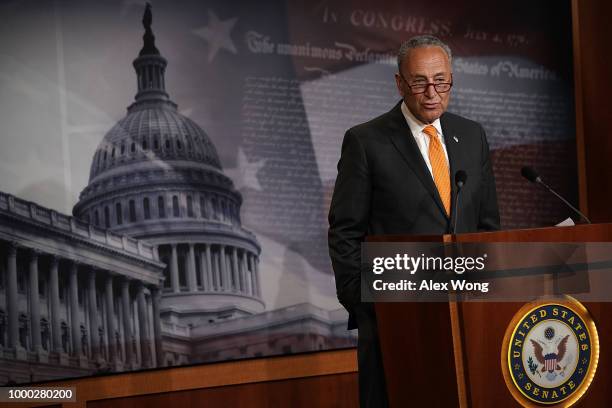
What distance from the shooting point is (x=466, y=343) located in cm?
141

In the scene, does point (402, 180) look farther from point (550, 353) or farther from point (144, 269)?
point (144, 269)

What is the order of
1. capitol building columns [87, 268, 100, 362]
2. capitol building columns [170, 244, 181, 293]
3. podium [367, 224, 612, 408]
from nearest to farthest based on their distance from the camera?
podium [367, 224, 612, 408], capitol building columns [87, 268, 100, 362], capitol building columns [170, 244, 181, 293]

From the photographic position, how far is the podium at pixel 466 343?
1410 mm

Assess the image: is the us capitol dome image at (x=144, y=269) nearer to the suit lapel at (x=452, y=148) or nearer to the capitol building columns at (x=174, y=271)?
the capitol building columns at (x=174, y=271)

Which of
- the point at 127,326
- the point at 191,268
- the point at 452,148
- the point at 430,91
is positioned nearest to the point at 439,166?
the point at 452,148

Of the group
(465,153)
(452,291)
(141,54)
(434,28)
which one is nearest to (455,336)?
(452,291)

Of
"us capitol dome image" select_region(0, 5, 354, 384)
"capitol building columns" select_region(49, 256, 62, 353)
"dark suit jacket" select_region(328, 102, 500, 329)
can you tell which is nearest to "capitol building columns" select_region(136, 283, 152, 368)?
"us capitol dome image" select_region(0, 5, 354, 384)

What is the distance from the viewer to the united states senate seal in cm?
145

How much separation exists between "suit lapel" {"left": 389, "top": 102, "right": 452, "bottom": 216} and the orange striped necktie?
0.03m

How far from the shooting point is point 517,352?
1.46 m

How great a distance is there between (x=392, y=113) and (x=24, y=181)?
1.65m

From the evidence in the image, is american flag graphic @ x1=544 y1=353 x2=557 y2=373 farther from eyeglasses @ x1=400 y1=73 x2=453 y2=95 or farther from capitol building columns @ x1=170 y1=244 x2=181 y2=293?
capitol building columns @ x1=170 y1=244 x2=181 y2=293

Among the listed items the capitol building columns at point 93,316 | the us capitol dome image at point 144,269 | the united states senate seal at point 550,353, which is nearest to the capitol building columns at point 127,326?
the us capitol dome image at point 144,269

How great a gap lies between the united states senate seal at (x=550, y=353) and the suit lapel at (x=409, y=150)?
39cm
